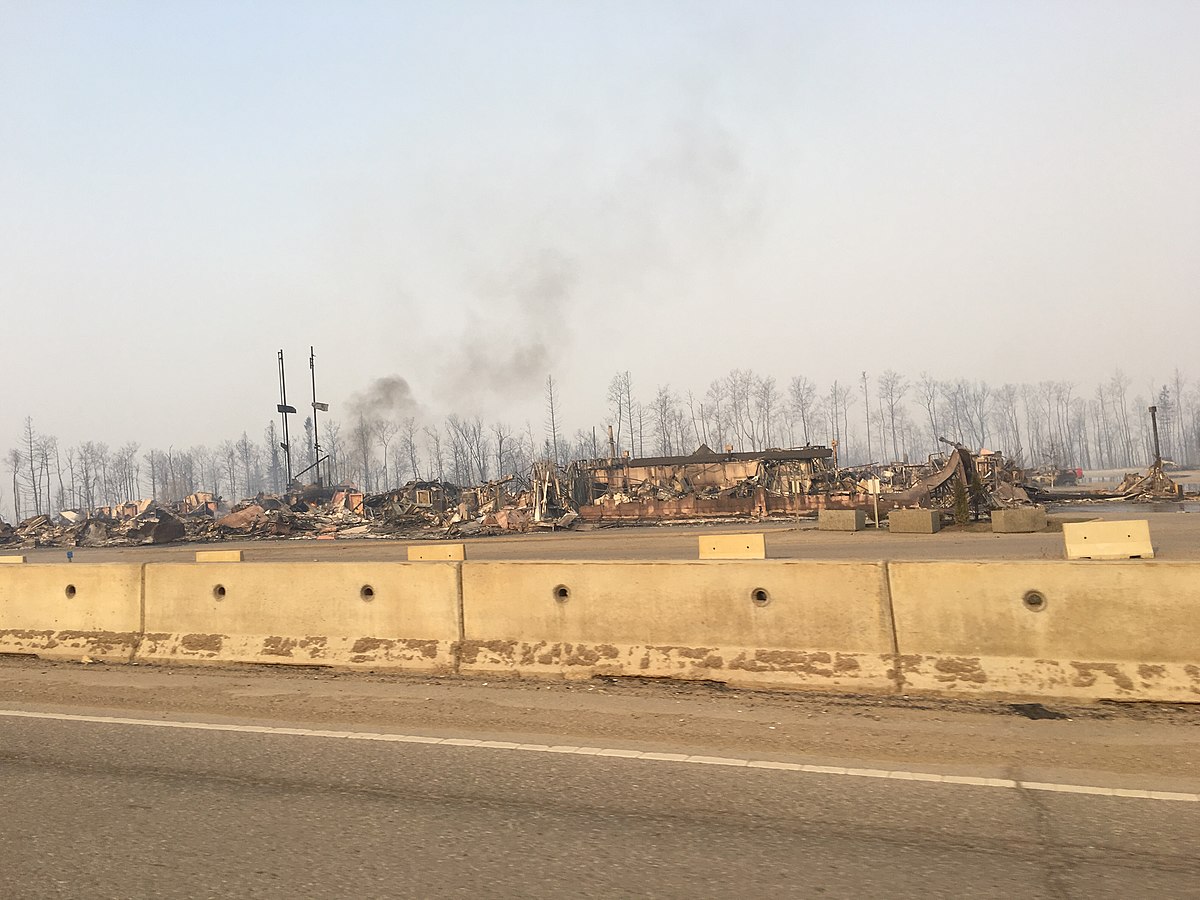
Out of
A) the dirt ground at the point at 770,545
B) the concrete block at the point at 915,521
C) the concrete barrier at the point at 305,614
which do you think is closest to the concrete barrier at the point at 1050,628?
the concrete barrier at the point at 305,614

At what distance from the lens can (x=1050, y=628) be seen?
245 inches

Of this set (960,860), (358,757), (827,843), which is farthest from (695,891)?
(358,757)

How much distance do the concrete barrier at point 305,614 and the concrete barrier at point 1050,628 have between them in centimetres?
396

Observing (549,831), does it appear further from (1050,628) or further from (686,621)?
(1050,628)

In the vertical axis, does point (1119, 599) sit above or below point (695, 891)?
above

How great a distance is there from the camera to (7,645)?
31.2 ft

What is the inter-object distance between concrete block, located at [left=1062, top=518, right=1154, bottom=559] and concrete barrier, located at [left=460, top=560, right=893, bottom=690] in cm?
256

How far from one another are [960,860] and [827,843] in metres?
0.55

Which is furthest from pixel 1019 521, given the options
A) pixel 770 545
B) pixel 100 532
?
pixel 100 532

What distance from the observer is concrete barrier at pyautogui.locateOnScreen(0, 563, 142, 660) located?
9070mm

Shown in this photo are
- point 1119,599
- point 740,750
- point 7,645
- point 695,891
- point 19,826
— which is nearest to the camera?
point 695,891

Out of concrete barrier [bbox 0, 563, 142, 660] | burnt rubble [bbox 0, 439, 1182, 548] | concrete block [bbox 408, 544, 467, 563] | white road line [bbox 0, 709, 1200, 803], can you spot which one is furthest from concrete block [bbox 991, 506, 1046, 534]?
concrete barrier [bbox 0, 563, 142, 660]

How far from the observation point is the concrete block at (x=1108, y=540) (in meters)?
7.99

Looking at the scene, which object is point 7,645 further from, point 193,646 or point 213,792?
point 213,792
